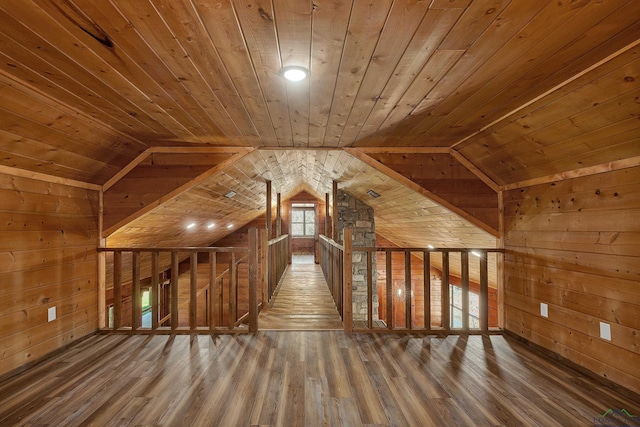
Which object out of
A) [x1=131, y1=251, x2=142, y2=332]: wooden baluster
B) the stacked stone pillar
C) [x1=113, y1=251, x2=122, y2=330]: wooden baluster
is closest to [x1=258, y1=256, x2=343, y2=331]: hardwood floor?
the stacked stone pillar

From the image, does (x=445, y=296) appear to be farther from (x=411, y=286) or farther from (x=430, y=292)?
(x=430, y=292)

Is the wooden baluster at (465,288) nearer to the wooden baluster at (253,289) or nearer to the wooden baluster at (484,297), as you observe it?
the wooden baluster at (484,297)

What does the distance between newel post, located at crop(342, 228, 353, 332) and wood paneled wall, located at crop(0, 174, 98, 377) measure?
264 cm

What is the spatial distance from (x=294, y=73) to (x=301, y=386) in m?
2.10

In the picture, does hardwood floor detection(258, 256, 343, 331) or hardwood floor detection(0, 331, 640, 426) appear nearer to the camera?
hardwood floor detection(0, 331, 640, 426)

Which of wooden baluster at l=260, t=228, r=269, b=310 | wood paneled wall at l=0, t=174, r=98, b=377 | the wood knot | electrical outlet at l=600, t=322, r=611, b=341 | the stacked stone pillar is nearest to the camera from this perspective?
the wood knot

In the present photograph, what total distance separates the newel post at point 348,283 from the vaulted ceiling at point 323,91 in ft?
2.88

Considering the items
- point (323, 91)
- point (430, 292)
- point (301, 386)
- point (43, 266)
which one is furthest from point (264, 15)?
point (430, 292)

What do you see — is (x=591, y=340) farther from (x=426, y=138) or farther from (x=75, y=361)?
(x=75, y=361)

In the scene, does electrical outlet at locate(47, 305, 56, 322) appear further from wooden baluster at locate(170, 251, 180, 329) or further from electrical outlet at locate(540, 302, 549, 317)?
electrical outlet at locate(540, 302, 549, 317)

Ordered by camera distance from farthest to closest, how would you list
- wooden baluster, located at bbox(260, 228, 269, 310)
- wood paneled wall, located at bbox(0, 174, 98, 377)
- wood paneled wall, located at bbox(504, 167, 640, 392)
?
wooden baluster, located at bbox(260, 228, 269, 310) → wood paneled wall, located at bbox(0, 174, 98, 377) → wood paneled wall, located at bbox(504, 167, 640, 392)

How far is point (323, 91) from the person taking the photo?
2.16 m

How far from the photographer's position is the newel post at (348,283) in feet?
11.1

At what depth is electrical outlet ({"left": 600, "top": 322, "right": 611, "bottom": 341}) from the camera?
7.45ft
